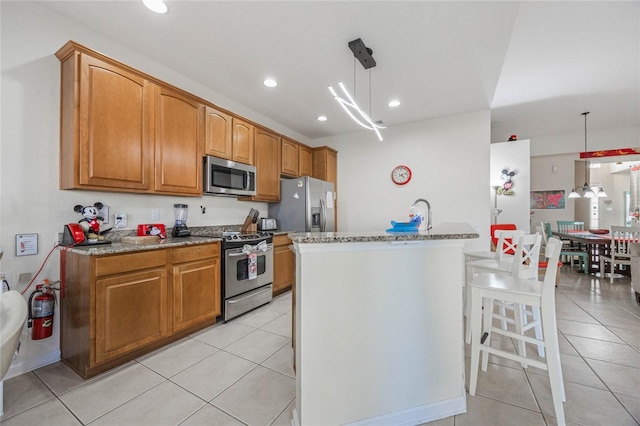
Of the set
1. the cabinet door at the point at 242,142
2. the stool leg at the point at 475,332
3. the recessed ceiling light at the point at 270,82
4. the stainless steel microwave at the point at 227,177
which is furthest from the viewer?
the cabinet door at the point at 242,142

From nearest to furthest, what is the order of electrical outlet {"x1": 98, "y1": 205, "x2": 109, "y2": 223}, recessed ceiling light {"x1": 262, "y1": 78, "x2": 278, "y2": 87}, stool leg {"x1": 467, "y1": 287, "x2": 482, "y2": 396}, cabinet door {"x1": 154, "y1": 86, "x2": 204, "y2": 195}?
stool leg {"x1": 467, "y1": 287, "x2": 482, "y2": 396}, electrical outlet {"x1": 98, "y1": 205, "x2": 109, "y2": 223}, cabinet door {"x1": 154, "y1": 86, "x2": 204, "y2": 195}, recessed ceiling light {"x1": 262, "y1": 78, "x2": 278, "y2": 87}

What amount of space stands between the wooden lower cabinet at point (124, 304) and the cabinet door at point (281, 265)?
1.18m

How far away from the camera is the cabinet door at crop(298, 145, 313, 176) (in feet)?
14.6

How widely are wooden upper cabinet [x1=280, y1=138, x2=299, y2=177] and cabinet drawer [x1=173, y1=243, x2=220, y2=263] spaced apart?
1.81m

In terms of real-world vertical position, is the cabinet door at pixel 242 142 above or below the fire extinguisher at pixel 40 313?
above

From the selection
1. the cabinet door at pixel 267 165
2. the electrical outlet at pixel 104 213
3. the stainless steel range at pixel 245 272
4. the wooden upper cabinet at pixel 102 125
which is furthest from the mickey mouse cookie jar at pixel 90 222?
the cabinet door at pixel 267 165

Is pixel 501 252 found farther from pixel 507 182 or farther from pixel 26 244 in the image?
pixel 26 244

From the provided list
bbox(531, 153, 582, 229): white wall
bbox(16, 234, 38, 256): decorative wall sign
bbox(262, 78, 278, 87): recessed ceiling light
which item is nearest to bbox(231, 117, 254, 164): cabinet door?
bbox(262, 78, 278, 87): recessed ceiling light

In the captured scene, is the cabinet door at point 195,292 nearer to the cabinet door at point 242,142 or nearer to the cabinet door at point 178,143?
the cabinet door at point 178,143

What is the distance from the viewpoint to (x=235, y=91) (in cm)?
329

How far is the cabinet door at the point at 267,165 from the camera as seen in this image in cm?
363

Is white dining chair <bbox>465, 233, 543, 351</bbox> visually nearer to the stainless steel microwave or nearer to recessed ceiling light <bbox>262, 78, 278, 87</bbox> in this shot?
the stainless steel microwave

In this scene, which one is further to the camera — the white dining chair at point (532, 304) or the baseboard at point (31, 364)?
the baseboard at point (31, 364)

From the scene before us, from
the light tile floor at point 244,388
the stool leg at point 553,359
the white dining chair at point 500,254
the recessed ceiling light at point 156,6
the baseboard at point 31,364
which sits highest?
the recessed ceiling light at point 156,6
